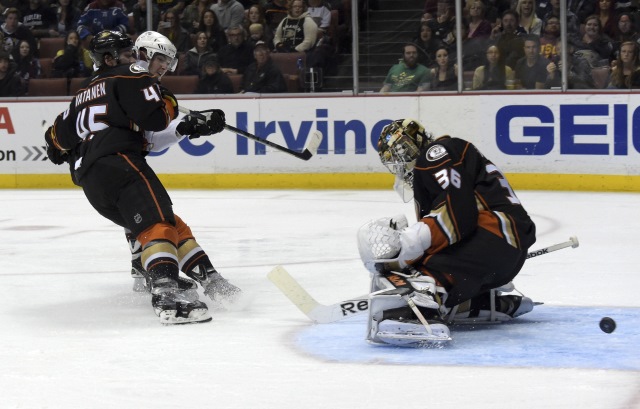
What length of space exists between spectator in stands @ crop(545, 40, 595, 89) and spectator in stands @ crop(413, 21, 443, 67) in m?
0.90

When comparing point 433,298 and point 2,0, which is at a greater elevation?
point 2,0

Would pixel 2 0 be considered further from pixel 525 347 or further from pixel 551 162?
pixel 525 347

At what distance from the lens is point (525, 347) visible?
3.60 meters

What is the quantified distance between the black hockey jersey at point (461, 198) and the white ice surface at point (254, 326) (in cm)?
36

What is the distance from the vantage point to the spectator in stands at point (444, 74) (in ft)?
29.6

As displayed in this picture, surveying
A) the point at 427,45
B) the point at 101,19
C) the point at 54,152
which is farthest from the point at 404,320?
the point at 101,19

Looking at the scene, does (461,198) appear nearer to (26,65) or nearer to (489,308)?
(489,308)

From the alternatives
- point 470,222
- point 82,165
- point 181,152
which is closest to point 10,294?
point 82,165

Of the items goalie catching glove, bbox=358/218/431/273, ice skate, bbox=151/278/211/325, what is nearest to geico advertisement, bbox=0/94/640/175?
ice skate, bbox=151/278/211/325

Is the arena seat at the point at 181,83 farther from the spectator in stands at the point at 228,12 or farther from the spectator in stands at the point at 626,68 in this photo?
the spectator in stands at the point at 626,68

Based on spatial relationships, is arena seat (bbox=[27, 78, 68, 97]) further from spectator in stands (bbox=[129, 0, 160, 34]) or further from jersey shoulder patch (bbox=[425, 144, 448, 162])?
jersey shoulder patch (bbox=[425, 144, 448, 162])

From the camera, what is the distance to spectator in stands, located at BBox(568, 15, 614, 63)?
28.2ft

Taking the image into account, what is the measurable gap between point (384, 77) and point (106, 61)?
193 inches

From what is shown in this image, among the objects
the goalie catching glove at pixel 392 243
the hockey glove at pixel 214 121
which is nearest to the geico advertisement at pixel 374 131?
the hockey glove at pixel 214 121
